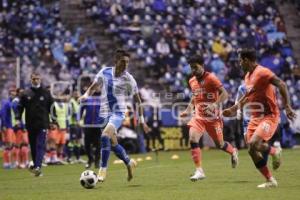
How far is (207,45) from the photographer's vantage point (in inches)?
1511

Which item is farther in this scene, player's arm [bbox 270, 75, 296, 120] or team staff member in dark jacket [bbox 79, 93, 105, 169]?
team staff member in dark jacket [bbox 79, 93, 105, 169]

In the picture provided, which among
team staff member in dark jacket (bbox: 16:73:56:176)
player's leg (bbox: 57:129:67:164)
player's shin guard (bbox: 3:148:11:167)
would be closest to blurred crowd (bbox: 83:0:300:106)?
player's leg (bbox: 57:129:67:164)

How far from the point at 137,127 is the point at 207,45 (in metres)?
8.36

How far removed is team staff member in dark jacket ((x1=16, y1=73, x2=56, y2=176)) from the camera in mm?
19078

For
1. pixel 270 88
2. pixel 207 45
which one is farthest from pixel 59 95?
pixel 270 88

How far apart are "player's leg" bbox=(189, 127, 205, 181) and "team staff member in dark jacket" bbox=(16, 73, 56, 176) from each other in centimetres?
468

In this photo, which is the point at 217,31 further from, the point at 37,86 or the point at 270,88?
the point at 270,88

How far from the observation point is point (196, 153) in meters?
15.8

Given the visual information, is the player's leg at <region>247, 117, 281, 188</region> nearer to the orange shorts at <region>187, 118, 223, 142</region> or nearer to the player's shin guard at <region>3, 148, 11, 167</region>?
the orange shorts at <region>187, 118, 223, 142</region>

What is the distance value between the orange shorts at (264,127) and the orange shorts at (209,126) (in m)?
2.56


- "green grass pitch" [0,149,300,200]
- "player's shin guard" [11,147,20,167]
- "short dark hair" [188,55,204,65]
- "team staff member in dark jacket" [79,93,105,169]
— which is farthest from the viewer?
"player's shin guard" [11,147,20,167]

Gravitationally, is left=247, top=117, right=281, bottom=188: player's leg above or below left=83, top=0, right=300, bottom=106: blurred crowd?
→ below

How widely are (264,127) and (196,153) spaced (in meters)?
2.70

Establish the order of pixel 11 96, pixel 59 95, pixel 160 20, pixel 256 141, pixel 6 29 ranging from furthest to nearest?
pixel 160 20 → pixel 6 29 → pixel 59 95 → pixel 11 96 → pixel 256 141
